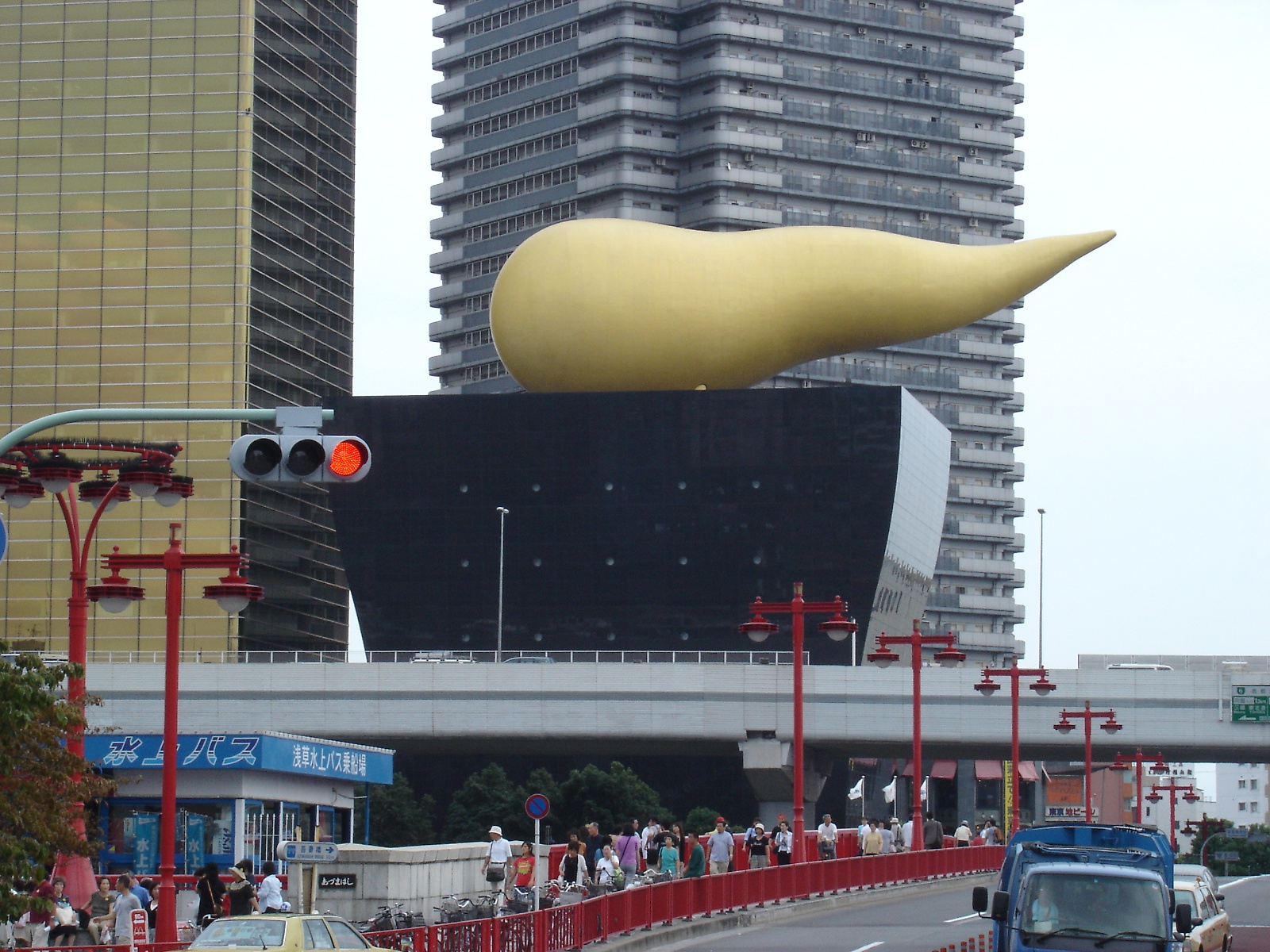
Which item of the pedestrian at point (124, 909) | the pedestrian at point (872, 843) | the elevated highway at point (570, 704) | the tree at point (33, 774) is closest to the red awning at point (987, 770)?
the elevated highway at point (570, 704)

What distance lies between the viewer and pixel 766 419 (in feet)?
259

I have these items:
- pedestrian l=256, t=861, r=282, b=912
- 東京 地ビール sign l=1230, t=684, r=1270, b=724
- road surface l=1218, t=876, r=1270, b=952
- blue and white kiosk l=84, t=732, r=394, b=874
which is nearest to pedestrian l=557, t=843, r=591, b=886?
blue and white kiosk l=84, t=732, r=394, b=874

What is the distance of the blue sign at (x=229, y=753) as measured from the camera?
132ft

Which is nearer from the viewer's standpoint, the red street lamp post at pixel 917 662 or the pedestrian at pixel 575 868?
the pedestrian at pixel 575 868

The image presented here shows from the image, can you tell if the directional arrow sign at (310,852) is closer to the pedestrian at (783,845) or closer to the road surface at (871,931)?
the road surface at (871,931)

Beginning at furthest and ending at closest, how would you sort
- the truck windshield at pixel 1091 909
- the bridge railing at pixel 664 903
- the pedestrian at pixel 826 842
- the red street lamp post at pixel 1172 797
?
the red street lamp post at pixel 1172 797 < the pedestrian at pixel 826 842 < the bridge railing at pixel 664 903 < the truck windshield at pixel 1091 909

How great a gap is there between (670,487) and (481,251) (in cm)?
8087

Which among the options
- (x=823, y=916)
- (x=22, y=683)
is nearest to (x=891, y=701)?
(x=823, y=916)

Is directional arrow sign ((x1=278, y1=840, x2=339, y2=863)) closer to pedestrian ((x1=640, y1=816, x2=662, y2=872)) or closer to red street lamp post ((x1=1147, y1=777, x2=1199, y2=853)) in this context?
pedestrian ((x1=640, y1=816, x2=662, y2=872))

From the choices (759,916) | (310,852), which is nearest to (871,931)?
(759,916)

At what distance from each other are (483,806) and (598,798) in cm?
512

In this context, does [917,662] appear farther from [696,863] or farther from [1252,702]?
[1252,702]

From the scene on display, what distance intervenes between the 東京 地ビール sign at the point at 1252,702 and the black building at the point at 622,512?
1418 centimetres

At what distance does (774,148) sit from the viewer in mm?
152250
